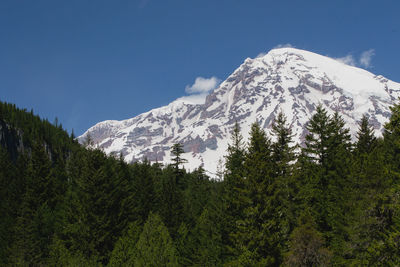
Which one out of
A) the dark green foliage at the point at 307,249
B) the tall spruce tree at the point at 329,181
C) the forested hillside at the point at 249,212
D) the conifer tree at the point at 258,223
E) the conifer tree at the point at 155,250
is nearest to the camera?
the conifer tree at the point at 155,250

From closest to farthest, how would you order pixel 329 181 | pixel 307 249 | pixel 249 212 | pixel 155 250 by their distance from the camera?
pixel 155 250 → pixel 249 212 → pixel 307 249 → pixel 329 181

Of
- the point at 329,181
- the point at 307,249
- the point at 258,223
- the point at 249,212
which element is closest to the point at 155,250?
the point at 249,212

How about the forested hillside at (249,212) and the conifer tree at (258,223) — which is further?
the conifer tree at (258,223)

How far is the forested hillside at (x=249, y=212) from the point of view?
63.4ft

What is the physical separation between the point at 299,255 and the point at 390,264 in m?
9.50

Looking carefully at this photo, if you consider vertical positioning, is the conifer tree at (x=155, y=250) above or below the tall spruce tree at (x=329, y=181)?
below

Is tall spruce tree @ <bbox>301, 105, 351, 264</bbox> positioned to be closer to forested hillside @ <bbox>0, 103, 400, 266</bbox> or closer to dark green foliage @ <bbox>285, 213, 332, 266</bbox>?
forested hillside @ <bbox>0, 103, 400, 266</bbox>

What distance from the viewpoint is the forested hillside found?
19.3m

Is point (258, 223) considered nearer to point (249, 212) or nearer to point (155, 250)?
point (249, 212)

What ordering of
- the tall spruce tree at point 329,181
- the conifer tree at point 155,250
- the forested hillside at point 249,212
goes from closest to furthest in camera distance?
the conifer tree at point 155,250
the forested hillside at point 249,212
the tall spruce tree at point 329,181

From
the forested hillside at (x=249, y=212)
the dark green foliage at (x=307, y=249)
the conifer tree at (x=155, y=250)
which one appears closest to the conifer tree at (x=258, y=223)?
the forested hillside at (x=249, y=212)

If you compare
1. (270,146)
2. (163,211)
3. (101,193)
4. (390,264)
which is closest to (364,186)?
(270,146)

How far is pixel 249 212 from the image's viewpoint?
2122cm

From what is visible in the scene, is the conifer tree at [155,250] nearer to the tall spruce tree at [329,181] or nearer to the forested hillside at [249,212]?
the forested hillside at [249,212]
